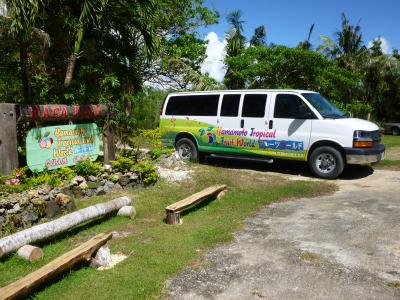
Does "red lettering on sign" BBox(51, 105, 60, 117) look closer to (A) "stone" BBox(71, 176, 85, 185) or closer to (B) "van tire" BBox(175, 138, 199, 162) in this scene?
(A) "stone" BBox(71, 176, 85, 185)

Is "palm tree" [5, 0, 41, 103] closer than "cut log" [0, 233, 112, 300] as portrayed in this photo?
No

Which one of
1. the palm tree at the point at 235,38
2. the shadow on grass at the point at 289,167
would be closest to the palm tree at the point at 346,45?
the palm tree at the point at 235,38

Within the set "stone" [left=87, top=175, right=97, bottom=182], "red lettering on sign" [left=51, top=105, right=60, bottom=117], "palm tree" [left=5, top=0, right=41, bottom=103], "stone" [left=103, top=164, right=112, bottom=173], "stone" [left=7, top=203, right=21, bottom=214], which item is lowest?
"stone" [left=7, top=203, right=21, bottom=214]

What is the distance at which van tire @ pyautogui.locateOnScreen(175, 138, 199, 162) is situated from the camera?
39.7 ft

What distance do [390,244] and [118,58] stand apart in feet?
25.1

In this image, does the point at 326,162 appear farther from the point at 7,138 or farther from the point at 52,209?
the point at 7,138

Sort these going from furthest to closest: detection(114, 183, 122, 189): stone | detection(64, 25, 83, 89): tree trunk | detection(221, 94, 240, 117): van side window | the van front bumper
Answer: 1. detection(221, 94, 240, 117): van side window
2. the van front bumper
3. detection(64, 25, 83, 89): tree trunk
4. detection(114, 183, 122, 189): stone

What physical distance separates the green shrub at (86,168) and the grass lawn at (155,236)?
0.87 m

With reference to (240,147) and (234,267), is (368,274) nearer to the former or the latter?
(234,267)

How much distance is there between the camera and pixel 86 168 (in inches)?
341

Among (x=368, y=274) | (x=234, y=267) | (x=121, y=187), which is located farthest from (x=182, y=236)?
(x=121, y=187)

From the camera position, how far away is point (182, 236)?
5.95 meters

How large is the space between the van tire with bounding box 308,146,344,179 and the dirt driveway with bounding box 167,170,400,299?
2.34m

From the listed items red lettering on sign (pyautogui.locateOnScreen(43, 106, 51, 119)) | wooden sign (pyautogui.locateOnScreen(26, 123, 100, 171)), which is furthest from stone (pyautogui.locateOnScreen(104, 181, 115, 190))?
red lettering on sign (pyautogui.locateOnScreen(43, 106, 51, 119))
